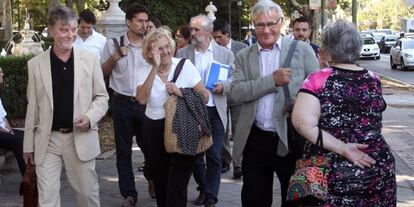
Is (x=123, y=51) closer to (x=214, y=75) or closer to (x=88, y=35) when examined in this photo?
(x=214, y=75)

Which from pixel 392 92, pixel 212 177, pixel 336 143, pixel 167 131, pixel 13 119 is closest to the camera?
pixel 336 143

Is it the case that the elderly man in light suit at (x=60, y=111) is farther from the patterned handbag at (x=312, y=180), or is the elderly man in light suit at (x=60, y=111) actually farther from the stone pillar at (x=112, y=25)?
the stone pillar at (x=112, y=25)

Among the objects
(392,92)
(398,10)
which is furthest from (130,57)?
(398,10)

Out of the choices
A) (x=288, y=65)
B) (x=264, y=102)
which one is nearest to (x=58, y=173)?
(x=264, y=102)

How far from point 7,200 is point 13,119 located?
5.53 metres

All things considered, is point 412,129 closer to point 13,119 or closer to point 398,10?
point 13,119

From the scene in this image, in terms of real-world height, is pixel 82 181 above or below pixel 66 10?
below

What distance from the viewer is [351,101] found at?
3572 millimetres

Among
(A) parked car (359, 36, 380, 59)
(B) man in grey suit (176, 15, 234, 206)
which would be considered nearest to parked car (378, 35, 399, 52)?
(A) parked car (359, 36, 380, 59)

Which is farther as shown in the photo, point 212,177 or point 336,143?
point 212,177

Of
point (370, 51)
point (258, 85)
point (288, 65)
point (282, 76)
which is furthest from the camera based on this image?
point (370, 51)

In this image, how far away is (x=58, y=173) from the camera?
16.1 feet

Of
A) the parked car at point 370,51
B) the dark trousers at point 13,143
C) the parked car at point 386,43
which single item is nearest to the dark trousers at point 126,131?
the dark trousers at point 13,143

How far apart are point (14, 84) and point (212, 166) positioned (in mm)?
6415
